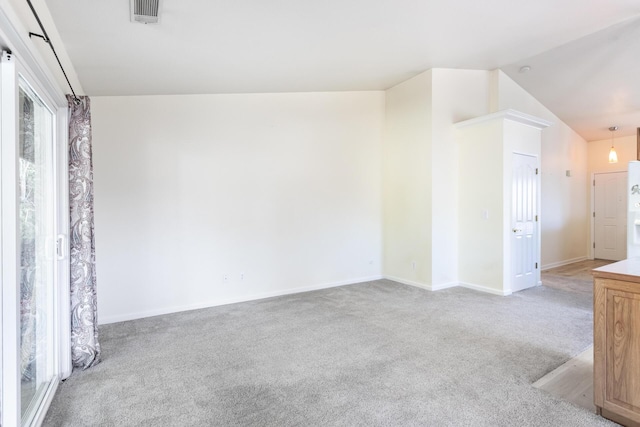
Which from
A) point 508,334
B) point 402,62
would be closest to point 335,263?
point 508,334

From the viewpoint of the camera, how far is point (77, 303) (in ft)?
8.64

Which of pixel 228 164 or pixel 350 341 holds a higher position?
pixel 228 164

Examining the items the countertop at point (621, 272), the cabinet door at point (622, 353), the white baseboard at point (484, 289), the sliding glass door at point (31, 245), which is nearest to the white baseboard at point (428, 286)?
the white baseboard at point (484, 289)

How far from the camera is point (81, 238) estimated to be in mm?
2660

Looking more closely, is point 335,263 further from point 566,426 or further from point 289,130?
point 566,426

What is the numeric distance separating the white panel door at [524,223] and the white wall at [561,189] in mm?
1405

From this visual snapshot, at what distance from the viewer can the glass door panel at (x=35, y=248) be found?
2021 millimetres

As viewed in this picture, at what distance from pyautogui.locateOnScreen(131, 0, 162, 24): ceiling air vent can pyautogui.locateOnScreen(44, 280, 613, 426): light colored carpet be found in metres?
2.70

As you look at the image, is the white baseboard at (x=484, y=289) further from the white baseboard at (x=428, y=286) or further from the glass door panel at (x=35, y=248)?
the glass door panel at (x=35, y=248)

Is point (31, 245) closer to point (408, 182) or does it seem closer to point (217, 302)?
point (217, 302)

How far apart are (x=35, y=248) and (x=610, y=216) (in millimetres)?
9758

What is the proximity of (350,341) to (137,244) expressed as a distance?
8.87ft

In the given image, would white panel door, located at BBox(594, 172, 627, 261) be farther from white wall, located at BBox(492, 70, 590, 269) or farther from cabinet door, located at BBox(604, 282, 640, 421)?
cabinet door, located at BBox(604, 282, 640, 421)

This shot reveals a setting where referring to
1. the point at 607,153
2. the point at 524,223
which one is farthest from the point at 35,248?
the point at 607,153
